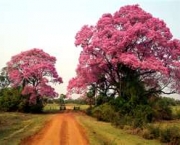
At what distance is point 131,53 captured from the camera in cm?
3725

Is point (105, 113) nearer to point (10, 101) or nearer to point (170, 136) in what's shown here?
point (170, 136)

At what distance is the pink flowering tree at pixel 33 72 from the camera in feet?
178

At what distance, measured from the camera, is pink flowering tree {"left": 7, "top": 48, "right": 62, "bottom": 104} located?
54.1 meters

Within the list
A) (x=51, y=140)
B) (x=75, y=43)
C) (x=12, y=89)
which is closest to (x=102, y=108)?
(x=75, y=43)

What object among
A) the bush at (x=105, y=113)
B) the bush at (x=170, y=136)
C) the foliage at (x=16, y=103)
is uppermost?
the foliage at (x=16, y=103)

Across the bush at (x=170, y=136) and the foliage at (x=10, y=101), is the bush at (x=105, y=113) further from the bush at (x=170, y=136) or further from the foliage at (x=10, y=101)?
the foliage at (x=10, y=101)

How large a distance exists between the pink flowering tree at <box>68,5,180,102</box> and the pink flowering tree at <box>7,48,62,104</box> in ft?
44.1

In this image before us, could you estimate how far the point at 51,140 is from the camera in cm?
2006

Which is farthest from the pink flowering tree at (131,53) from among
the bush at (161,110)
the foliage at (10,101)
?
the foliage at (10,101)

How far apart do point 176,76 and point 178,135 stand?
17776 mm

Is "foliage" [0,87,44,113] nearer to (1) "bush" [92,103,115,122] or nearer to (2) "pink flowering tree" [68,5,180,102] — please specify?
(2) "pink flowering tree" [68,5,180,102]

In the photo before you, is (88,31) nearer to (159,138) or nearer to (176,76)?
(176,76)

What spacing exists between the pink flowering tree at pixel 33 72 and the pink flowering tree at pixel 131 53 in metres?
13.4

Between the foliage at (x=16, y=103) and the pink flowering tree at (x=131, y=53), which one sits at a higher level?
the pink flowering tree at (x=131, y=53)
